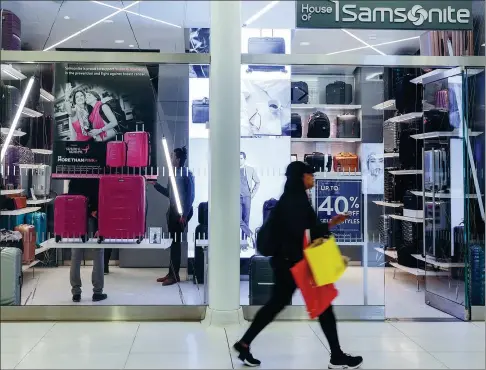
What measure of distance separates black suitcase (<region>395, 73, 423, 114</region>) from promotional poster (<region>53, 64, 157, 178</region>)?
3198 millimetres

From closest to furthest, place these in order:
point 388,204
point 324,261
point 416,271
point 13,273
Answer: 1. point 324,261
2. point 13,273
3. point 388,204
4. point 416,271

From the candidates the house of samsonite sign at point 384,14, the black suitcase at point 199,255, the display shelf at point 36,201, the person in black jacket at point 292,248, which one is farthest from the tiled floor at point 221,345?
the house of samsonite sign at point 384,14

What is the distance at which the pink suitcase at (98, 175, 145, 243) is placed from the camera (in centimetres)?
497

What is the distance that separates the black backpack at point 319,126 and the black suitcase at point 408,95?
5.20 feet

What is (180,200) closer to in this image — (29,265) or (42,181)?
(42,181)

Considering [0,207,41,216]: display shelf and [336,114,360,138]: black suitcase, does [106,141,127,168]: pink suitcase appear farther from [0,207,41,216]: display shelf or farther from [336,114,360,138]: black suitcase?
[336,114,360,138]: black suitcase

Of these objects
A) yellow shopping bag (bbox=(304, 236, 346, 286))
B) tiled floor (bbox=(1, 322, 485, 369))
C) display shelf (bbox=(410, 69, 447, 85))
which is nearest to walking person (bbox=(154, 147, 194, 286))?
tiled floor (bbox=(1, 322, 485, 369))

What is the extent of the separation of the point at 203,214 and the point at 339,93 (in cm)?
184

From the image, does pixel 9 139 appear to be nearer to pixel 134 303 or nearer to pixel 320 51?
pixel 134 303

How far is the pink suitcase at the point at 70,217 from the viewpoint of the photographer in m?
4.97

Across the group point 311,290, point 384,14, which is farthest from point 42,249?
point 384,14

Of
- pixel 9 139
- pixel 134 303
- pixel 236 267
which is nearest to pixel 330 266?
pixel 236 267

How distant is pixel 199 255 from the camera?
502 cm

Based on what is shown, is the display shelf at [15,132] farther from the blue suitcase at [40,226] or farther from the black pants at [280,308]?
the black pants at [280,308]
